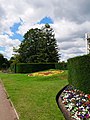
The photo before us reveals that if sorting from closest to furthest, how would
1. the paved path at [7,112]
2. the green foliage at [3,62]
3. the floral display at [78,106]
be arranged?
the floral display at [78,106] < the paved path at [7,112] < the green foliage at [3,62]

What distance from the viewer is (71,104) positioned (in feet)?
35.5

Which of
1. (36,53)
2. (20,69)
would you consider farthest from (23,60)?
(20,69)

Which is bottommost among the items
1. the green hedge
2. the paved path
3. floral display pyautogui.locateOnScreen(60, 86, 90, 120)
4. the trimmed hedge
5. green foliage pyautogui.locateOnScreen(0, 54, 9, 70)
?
the paved path

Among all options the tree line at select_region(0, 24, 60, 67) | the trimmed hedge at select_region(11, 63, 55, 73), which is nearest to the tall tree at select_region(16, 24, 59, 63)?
the tree line at select_region(0, 24, 60, 67)

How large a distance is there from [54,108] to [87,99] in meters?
1.78

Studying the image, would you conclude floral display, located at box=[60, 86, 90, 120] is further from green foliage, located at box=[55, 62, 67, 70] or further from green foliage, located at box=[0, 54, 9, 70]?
green foliage, located at box=[0, 54, 9, 70]

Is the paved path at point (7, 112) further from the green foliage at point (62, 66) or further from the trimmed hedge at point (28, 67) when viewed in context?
the trimmed hedge at point (28, 67)

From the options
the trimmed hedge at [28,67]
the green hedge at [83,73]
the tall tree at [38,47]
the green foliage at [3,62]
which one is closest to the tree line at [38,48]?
the tall tree at [38,47]

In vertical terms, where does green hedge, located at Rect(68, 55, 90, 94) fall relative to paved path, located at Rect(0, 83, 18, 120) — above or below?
above

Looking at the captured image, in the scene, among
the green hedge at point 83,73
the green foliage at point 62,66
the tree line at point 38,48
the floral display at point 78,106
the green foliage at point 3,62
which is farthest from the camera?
the green foliage at point 3,62

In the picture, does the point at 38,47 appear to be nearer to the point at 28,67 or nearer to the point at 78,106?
the point at 28,67

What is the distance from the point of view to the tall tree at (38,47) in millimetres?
66938

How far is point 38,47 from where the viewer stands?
233ft

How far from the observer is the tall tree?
66.9 meters
